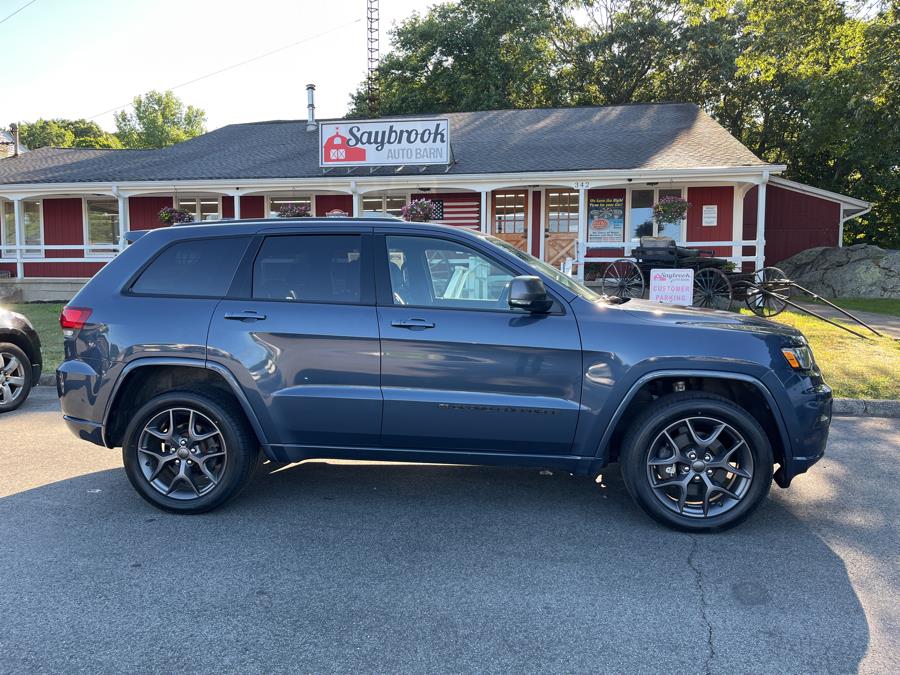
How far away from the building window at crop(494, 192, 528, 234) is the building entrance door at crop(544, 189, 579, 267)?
2.39 ft

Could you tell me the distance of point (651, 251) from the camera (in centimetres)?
1370

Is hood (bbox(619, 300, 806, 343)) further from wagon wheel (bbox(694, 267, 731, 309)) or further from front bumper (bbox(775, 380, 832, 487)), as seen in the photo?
wagon wheel (bbox(694, 267, 731, 309))

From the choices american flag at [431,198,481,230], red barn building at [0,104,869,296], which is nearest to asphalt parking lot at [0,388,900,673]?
red barn building at [0,104,869,296]

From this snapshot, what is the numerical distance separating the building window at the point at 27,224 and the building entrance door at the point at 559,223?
15.9 meters

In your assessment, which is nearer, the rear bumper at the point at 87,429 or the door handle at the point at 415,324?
the door handle at the point at 415,324

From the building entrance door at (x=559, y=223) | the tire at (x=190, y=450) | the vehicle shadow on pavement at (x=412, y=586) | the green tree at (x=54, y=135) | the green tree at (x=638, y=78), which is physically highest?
the green tree at (x=54, y=135)

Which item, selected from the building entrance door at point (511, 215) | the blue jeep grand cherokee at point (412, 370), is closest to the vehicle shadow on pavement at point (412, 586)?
the blue jeep grand cherokee at point (412, 370)

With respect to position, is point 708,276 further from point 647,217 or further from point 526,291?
point 526,291

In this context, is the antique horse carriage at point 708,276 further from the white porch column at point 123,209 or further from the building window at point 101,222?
the building window at point 101,222

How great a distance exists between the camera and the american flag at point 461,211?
2020cm

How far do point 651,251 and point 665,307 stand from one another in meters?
9.63

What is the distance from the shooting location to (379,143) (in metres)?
18.4

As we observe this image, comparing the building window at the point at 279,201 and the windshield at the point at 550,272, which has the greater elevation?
the building window at the point at 279,201

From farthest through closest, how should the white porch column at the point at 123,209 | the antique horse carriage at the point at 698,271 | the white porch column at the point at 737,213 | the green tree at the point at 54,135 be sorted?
the green tree at the point at 54,135 < the white porch column at the point at 123,209 < the white porch column at the point at 737,213 < the antique horse carriage at the point at 698,271
